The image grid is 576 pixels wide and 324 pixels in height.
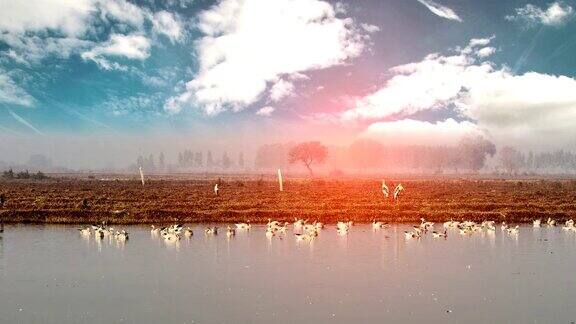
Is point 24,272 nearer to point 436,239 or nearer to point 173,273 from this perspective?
point 173,273

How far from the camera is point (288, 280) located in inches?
938

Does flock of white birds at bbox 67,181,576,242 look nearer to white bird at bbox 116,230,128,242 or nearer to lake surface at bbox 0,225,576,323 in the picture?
white bird at bbox 116,230,128,242

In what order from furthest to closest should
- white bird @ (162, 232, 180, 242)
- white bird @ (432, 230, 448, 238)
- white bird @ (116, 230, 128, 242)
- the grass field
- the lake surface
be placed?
the grass field < white bird @ (432, 230, 448, 238) < white bird @ (116, 230, 128, 242) < white bird @ (162, 232, 180, 242) < the lake surface

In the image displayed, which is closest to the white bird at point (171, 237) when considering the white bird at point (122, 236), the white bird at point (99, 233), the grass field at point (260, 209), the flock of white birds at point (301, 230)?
the flock of white birds at point (301, 230)

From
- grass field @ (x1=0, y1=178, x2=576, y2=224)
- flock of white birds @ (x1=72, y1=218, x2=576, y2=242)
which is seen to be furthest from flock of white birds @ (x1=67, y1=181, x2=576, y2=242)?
grass field @ (x1=0, y1=178, x2=576, y2=224)

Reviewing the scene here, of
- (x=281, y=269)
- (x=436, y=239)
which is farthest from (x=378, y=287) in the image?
(x=436, y=239)

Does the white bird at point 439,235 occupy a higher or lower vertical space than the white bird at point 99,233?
lower

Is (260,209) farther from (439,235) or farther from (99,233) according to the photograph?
(439,235)

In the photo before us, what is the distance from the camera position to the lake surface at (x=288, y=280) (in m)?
19.3

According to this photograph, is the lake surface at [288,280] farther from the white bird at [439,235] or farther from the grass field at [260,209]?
the grass field at [260,209]

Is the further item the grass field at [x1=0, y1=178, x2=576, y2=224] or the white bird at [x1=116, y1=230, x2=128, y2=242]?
the grass field at [x1=0, y1=178, x2=576, y2=224]

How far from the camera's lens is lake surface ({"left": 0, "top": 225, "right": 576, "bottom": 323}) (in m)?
19.3

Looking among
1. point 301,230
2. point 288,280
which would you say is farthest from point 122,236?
point 288,280

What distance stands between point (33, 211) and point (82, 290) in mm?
28321
